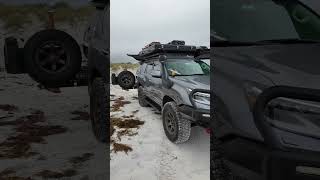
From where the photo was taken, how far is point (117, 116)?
2.19 m

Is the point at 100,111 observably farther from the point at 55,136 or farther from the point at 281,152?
the point at 281,152

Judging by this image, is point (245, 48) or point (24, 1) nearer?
point (24, 1)

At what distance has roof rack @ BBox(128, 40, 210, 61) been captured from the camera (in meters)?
2.15

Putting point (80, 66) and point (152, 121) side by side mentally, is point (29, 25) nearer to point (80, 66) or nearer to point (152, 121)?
point (80, 66)

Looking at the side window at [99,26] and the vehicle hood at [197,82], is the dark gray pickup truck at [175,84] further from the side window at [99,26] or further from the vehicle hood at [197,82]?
the side window at [99,26]

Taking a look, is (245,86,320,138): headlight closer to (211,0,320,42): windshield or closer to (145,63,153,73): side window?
(211,0,320,42): windshield

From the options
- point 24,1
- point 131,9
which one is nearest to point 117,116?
point 131,9

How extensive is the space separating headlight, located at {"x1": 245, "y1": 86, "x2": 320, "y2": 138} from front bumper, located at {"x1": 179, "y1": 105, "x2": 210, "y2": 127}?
309mm

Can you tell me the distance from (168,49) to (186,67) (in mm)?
136

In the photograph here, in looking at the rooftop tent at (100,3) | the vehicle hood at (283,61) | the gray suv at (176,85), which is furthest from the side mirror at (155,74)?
the rooftop tent at (100,3)

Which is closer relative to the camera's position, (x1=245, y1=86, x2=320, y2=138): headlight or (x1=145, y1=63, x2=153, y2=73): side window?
(x1=245, y1=86, x2=320, y2=138): headlight

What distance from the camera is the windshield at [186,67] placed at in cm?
214

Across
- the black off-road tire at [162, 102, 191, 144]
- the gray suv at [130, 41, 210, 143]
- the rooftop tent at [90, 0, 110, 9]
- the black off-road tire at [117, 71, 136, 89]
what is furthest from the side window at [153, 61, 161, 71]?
the rooftop tent at [90, 0, 110, 9]

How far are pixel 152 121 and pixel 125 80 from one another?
27cm
